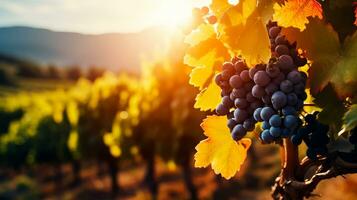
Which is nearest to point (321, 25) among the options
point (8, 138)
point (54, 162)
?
point (54, 162)

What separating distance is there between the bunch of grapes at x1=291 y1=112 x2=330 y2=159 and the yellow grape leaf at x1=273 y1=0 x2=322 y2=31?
52cm

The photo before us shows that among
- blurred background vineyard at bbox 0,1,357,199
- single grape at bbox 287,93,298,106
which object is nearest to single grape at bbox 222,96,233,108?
single grape at bbox 287,93,298,106

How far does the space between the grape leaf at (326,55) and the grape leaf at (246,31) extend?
0.13m

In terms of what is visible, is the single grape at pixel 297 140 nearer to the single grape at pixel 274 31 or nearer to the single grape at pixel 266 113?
the single grape at pixel 266 113

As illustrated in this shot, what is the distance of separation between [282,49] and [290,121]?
286mm

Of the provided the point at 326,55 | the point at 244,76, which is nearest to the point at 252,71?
the point at 244,76

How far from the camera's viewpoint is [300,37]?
7.34 ft

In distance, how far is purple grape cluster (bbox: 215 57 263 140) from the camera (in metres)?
2.34

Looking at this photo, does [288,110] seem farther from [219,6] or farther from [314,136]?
[219,6]

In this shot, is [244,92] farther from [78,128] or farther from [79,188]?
[79,188]

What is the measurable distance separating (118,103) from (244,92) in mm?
30202

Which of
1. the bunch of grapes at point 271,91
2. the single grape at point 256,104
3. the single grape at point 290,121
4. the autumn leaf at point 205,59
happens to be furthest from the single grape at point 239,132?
the autumn leaf at point 205,59

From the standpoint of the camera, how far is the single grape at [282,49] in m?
2.28

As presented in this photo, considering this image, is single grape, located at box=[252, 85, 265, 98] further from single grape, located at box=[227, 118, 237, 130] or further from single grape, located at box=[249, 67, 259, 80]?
single grape, located at box=[227, 118, 237, 130]
